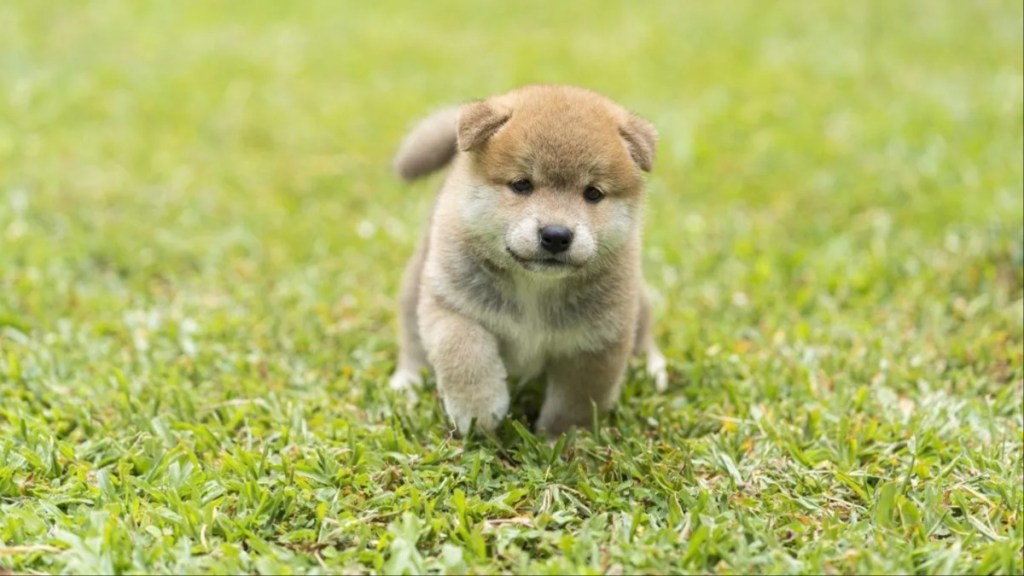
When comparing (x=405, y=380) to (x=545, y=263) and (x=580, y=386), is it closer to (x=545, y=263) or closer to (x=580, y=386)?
(x=580, y=386)

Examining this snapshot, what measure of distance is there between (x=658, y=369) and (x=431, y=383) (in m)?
1.20

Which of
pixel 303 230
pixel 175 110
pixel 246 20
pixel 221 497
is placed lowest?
pixel 221 497

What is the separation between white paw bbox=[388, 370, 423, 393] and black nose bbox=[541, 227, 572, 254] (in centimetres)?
126

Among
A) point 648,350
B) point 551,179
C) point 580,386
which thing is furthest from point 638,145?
point 648,350

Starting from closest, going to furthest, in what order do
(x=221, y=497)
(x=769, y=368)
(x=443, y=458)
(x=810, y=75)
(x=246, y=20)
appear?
1. (x=221, y=497)
2. (x=443, y=458)
3. (x=769, y=368)
4. (x=810, y=75)
5. (x=246, y=20)

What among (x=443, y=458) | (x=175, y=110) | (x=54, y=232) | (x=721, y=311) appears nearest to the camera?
(x=443, y=458)

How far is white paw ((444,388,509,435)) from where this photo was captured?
4422 millimetres

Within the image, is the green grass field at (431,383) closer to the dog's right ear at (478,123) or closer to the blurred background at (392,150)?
the blurred background at (392,150)

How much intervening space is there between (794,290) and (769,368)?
122 cm

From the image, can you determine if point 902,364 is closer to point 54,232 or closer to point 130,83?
point 54,232

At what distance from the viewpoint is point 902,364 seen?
5.48 metres

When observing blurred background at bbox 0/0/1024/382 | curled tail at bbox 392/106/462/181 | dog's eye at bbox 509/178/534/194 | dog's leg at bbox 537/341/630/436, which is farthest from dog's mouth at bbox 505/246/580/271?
blurred background at bbox 0/0/1024/382

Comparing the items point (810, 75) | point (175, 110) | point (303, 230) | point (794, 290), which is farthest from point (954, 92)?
point (175, 110)

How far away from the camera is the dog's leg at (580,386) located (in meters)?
4.59
